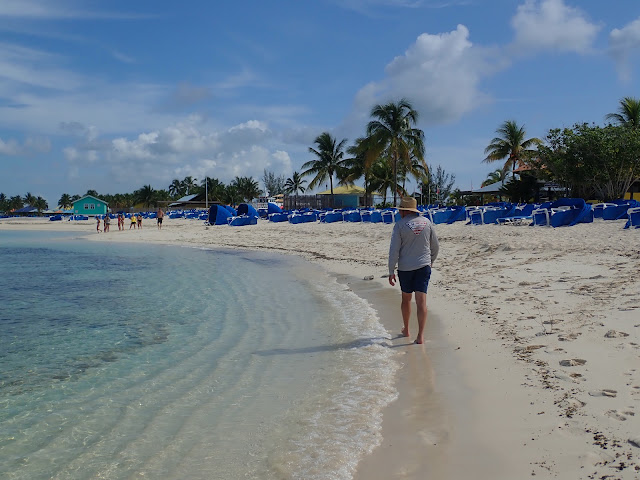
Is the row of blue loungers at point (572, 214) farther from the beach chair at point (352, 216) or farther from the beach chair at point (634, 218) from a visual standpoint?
the beach chair at point (352, 216)

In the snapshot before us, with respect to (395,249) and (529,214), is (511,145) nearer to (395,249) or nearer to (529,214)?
(529,214)

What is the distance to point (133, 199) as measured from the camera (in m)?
92.8

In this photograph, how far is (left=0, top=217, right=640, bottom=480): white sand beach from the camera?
2861mm

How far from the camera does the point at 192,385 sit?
476cm

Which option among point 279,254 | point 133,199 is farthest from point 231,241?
point 133,199

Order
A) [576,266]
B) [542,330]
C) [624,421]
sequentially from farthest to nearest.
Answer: [576,266], [542,330], [624,421]

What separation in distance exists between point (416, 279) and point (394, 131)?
105ft

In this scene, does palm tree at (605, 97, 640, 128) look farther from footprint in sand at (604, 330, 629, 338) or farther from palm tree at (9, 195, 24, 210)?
palm tree at (9, 195, 24, 210)

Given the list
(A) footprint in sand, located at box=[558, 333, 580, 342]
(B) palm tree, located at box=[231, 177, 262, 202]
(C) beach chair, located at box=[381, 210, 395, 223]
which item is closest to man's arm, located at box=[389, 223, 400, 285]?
(A) footprint in sand, located at box=[558, 333, 580, 342]

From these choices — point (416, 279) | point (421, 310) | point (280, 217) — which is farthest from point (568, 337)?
point (280, 217)

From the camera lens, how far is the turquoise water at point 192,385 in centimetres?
330

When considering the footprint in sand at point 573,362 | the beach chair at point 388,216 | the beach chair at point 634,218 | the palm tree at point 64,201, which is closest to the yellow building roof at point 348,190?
the beach chair at point 388,216

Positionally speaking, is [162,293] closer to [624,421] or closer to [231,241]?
[624,421]

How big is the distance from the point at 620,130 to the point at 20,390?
86.5ft
